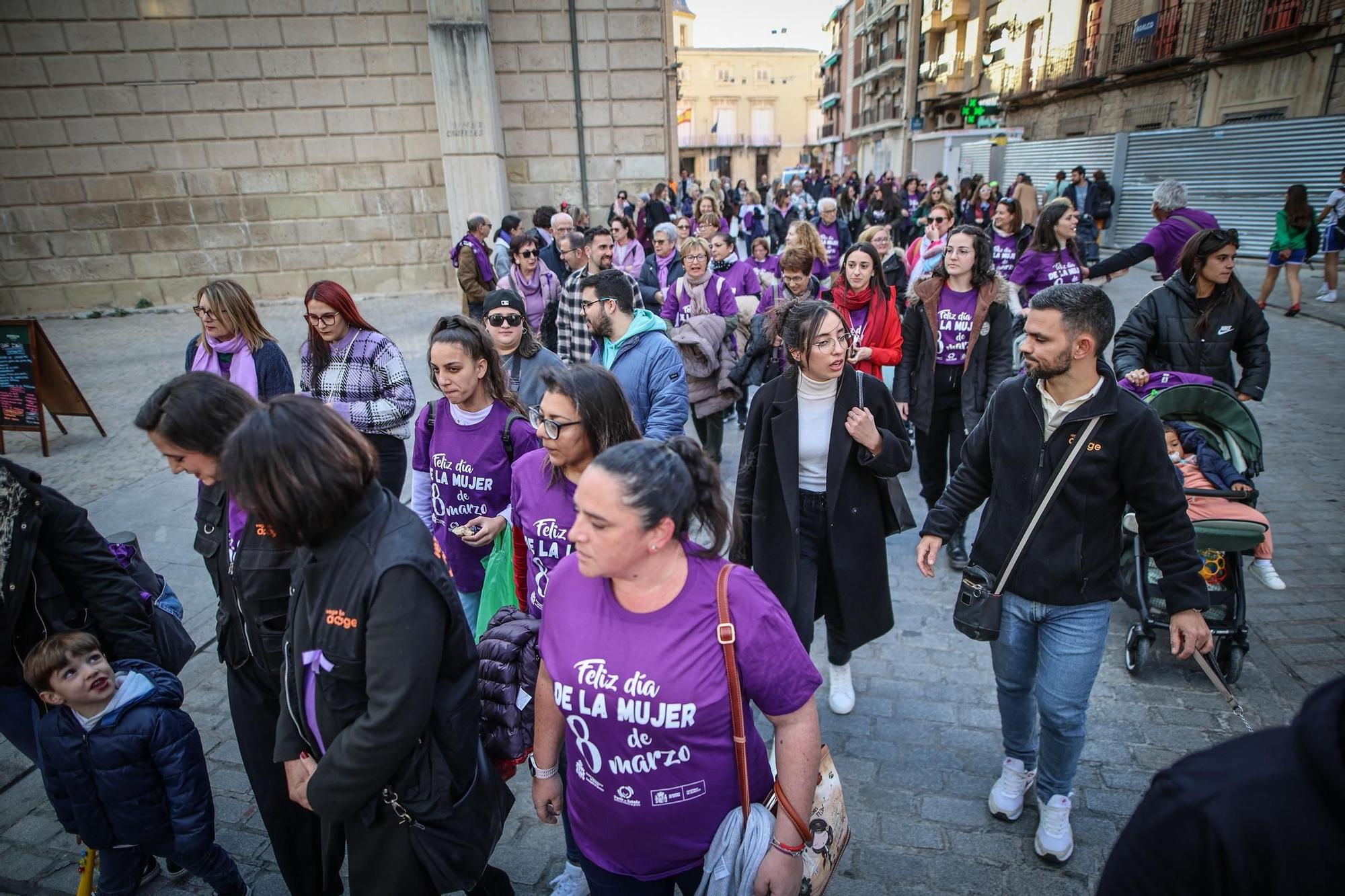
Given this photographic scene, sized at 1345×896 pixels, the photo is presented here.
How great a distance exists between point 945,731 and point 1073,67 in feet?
100

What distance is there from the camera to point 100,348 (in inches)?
469

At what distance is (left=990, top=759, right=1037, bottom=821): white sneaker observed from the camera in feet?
9.66

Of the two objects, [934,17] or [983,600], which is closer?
[983,600]

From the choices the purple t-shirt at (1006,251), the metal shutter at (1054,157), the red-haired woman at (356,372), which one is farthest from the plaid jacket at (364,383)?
the metal shutter at (1054,157)

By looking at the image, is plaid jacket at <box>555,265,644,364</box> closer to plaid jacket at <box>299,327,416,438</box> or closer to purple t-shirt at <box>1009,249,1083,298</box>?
plaid jacket at <box>299,327,416,438</box>

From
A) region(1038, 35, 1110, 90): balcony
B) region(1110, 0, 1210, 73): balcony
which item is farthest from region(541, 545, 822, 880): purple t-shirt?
region(1038, 35, 1110, 90): balcony

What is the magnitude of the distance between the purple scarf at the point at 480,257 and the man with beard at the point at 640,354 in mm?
5054

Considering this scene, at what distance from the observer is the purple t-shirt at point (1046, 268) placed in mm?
6492

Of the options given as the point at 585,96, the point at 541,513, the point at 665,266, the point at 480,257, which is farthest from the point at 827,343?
the point at 585,96

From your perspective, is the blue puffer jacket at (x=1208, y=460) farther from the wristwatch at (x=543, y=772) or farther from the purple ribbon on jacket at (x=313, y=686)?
the purple ribbon on jacket at (x=313, y=686)

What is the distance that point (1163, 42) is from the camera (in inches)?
834

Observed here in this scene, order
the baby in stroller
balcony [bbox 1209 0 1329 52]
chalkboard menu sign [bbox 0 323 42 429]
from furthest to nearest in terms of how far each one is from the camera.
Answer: balcony [bbox 1209 0 1329 52] → chalkboard menu sign [bbox 0 323 42 429] → the baby in stroller

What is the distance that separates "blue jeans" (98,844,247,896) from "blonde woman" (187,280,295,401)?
2.41 meters

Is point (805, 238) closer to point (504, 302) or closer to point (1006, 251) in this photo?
point (1006, 251)
